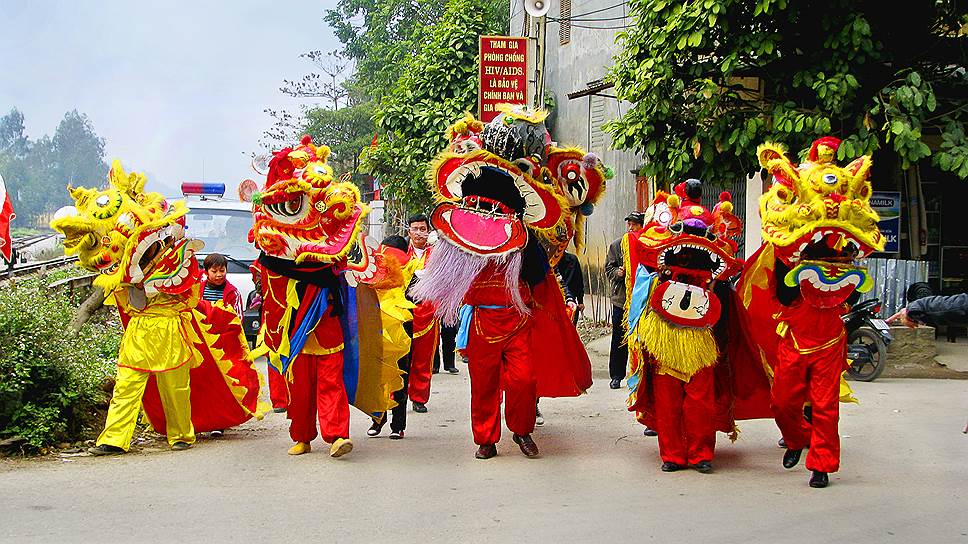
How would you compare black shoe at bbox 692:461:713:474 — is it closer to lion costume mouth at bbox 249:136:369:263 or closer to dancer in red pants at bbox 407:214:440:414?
dancer in red pants at bbox 407:214:440:414

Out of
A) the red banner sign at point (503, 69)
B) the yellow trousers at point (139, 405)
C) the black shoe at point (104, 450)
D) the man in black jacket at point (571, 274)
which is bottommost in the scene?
the black shoe at point (104, 450)

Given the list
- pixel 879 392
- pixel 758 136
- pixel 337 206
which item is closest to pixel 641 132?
pixel 758 136

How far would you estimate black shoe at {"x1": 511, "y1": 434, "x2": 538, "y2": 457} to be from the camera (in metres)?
7.04

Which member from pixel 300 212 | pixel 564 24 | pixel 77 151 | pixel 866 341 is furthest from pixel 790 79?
pixel 77 151

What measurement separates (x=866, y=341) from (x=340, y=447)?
608 centimetres

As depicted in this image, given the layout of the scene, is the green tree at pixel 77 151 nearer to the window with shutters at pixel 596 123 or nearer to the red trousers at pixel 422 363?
the window with shutters at pixel 596 123

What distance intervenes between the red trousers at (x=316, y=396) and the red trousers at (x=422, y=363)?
1304 millimetres

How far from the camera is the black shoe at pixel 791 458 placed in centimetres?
659

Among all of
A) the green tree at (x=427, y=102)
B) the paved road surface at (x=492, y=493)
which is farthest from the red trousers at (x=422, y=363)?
the green tree at (x=427, y=102)

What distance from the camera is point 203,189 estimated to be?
46.2 ft

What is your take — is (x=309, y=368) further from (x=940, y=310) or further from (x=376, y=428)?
(x=940, y=310)

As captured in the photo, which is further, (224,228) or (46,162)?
(46,162)

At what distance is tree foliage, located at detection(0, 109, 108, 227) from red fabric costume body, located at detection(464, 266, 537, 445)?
5068 cm

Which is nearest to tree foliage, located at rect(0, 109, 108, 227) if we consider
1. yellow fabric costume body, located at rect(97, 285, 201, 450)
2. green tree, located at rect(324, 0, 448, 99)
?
green tree, located at rect(324, 0, 448, 99)
